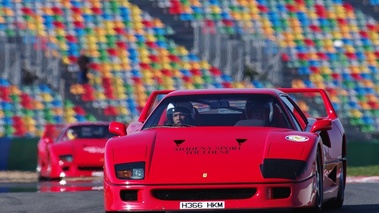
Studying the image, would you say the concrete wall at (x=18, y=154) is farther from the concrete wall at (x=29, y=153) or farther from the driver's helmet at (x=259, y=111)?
the driver's helmet at (x=259, y=111)

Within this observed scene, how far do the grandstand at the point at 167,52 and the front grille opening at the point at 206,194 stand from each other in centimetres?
1896

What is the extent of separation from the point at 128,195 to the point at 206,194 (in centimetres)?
54

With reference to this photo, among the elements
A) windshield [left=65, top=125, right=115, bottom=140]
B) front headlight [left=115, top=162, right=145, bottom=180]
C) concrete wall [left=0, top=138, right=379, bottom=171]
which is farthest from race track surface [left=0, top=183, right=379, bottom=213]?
concrete wall [left=0, top=138, right=379, bottom=171]

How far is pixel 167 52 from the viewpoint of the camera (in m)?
26.8

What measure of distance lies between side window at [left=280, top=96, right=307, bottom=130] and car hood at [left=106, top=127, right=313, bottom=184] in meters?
0.55

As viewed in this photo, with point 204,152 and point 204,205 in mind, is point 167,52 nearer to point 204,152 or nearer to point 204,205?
point 204,152

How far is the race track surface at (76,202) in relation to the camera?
1018 cm

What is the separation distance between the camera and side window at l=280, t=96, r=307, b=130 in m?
8.77

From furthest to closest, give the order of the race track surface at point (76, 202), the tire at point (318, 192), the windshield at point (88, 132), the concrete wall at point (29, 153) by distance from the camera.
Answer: the concrete wall at point (29, 153) → the windshield at point (88, 132) → the race track surface at point (76, 202) → the tire at point (318, 192)

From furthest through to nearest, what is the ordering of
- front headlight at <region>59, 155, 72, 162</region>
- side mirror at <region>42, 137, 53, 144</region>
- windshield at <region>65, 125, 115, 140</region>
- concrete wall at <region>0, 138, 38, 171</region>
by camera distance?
1. concrete wall at <region>0, 138, 38, 171</region>
2. side mirror at <region>42, 137, 53, 144</region>
3. windshield at <region>65, 125, 115, 140</region>
4. front headlight at <region>59, 155, 72, 162</region>

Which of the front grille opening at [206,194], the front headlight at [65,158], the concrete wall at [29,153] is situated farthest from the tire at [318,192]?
the concrete wall at [29,153]

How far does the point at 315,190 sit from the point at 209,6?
19590 mm

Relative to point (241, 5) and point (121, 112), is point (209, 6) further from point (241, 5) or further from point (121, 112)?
point (121, 112)

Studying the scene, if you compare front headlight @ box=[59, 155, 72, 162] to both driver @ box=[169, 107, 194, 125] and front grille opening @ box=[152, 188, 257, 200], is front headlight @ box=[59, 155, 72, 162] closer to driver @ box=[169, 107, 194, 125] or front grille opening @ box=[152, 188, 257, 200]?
driver @ box=[169, 107, 194, 125]
